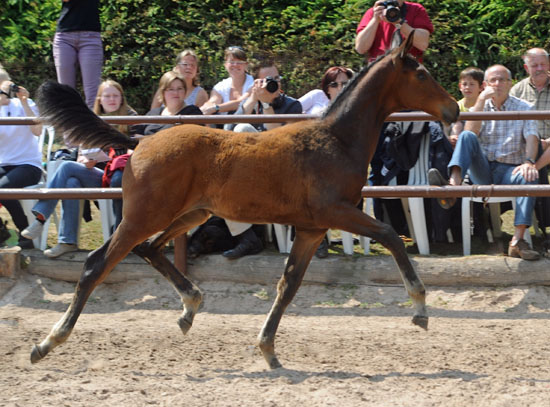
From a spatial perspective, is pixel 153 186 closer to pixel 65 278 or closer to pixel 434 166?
pixel 65 278

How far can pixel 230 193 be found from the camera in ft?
17.9

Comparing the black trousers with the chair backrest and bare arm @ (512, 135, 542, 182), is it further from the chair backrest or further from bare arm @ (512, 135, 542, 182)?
bare arm @ (512, 135, 542, 182)

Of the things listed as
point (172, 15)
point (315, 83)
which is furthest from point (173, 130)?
point (172, 15)

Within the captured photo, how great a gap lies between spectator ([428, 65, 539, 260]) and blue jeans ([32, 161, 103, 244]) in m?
3.10

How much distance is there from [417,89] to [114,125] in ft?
9.78

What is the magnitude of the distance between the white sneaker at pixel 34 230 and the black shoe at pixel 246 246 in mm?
1631

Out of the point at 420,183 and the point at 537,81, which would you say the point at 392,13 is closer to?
the point at 420,183

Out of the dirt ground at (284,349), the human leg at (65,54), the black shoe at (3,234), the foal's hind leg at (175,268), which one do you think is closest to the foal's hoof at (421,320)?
the dirt ground at (284,349)

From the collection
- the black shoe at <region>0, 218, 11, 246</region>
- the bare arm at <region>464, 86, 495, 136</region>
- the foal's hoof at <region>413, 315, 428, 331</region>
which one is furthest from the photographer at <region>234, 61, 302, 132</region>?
the foal's hoof at <region>413, 315, 428, 331</region>

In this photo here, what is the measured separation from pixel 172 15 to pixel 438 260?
19.7 ft

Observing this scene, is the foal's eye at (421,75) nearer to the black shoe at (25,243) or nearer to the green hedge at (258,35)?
the black shoe at (25,243)

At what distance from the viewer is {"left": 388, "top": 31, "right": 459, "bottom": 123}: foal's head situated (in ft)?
18.1

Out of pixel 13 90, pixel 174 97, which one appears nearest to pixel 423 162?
pixel 174 97

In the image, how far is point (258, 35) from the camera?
11.2m
